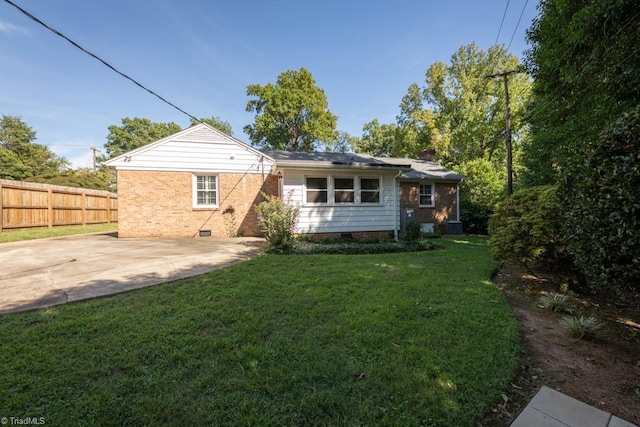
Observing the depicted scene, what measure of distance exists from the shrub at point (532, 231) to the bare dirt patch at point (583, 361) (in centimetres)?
83

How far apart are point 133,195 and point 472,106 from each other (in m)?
25.4

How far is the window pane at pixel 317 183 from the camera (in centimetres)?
1013

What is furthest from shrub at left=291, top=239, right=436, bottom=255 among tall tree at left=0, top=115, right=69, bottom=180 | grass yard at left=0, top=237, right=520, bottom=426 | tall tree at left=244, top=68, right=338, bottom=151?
tall tree at left=0, top=115, right=69, bottom=180

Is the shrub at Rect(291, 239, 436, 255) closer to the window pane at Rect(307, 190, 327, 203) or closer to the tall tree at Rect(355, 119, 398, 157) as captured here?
the window pane at Rect(307, 190, 327, 203)

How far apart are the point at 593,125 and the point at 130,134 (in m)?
50.0

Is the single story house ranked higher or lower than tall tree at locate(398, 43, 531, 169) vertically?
lower

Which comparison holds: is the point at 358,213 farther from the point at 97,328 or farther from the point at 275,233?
the point at 97,328

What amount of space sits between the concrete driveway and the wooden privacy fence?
461 centimetres

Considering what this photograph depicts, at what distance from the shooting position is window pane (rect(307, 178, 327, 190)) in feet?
33.2

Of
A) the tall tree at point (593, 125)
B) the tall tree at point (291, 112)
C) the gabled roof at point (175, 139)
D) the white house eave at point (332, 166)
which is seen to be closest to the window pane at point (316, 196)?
the white house eave at point (332, 166)

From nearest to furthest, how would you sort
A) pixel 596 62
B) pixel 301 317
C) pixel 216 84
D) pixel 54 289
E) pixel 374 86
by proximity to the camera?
1. pixel 301 317
2. pixel 54 289
3. pixel 596 62
4. pixel 216 84
5. pixel 374 86

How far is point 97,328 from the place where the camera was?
284 cm

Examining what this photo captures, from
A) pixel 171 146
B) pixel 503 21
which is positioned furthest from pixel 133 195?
pixel 503 21

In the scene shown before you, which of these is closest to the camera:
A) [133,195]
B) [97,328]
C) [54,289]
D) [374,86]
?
[97,328]
